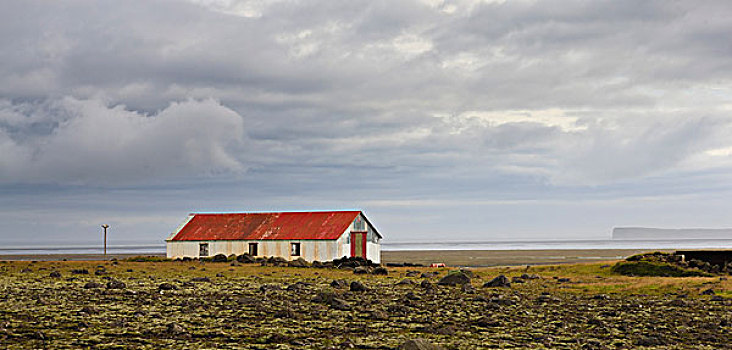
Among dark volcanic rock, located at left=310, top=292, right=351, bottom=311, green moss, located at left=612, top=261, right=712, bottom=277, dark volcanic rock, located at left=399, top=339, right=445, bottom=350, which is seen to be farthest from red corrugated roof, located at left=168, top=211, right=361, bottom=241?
dark volcanic rock, located at left=399, top=339, right=445, bottom=350

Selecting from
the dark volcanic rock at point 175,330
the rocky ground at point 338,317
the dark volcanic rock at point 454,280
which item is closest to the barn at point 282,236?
the dark volcanic rock at point 454,280

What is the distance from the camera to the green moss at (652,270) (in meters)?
45.3

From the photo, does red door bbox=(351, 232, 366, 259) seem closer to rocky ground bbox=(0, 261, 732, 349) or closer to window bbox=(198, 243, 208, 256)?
window bbox=(198, 243, 208, 256)

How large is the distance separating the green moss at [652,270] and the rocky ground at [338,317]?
1439cm

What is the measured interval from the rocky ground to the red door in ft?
101

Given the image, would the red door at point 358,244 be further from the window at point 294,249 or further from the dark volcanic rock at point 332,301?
the dark volcanic rock at point 332,301

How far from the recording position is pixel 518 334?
1830 centimetres

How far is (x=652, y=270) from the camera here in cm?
4631

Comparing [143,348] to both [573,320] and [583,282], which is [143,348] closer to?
[573,320]

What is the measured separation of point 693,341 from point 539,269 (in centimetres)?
3476

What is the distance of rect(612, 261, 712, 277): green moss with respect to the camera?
45278 mm

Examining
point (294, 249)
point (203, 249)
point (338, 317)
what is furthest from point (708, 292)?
point (203, 249)

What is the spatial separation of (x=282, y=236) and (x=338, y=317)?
42.2 meters

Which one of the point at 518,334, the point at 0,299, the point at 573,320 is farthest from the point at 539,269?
the point at 0,299
